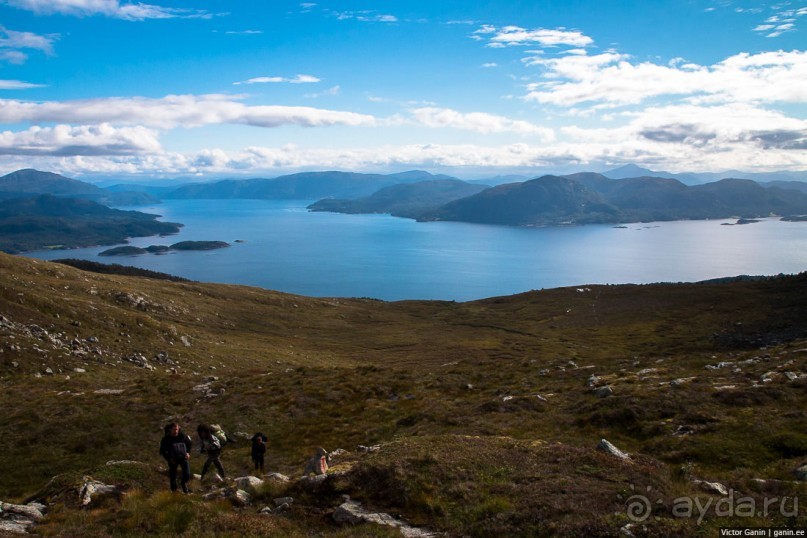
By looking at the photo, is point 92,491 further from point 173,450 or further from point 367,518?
point 367,518

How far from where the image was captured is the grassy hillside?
46.8 feet

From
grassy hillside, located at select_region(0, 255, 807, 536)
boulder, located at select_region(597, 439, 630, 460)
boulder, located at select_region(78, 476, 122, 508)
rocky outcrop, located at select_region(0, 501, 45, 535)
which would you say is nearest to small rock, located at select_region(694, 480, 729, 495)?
grassy hillside, located at select_region(0, 255, 807, 536)

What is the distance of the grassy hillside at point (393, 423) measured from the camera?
1427cm

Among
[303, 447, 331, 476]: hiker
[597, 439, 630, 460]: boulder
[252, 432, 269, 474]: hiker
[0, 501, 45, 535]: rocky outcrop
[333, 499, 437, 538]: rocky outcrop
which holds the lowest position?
[252, 432, 269, 474]: hiker

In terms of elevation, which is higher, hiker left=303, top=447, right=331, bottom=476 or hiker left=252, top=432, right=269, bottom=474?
hiker left=303, top=447, right=331, bottom=476

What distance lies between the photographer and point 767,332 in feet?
239

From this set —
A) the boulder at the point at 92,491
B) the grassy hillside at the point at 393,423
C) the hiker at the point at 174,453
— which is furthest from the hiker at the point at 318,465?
the boulder at the point at 92,491

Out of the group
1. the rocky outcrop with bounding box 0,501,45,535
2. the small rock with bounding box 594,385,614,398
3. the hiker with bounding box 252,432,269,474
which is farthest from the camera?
the small rock with bounding box 594,385,614,398

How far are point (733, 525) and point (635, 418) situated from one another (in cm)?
1357

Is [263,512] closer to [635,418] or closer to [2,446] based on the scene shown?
[635,418]

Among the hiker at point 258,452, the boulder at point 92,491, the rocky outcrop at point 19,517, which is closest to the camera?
the rocky outcrop at point 19,517

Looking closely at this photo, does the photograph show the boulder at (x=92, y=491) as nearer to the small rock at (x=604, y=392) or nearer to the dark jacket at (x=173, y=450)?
the dark jacket at (x=173, y=450)

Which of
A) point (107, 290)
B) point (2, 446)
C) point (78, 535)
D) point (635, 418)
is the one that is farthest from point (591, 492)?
point (107, 290)

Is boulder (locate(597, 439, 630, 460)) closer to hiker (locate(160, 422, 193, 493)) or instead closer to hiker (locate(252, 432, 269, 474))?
hiker (locate(252, 432, 269, 474))
